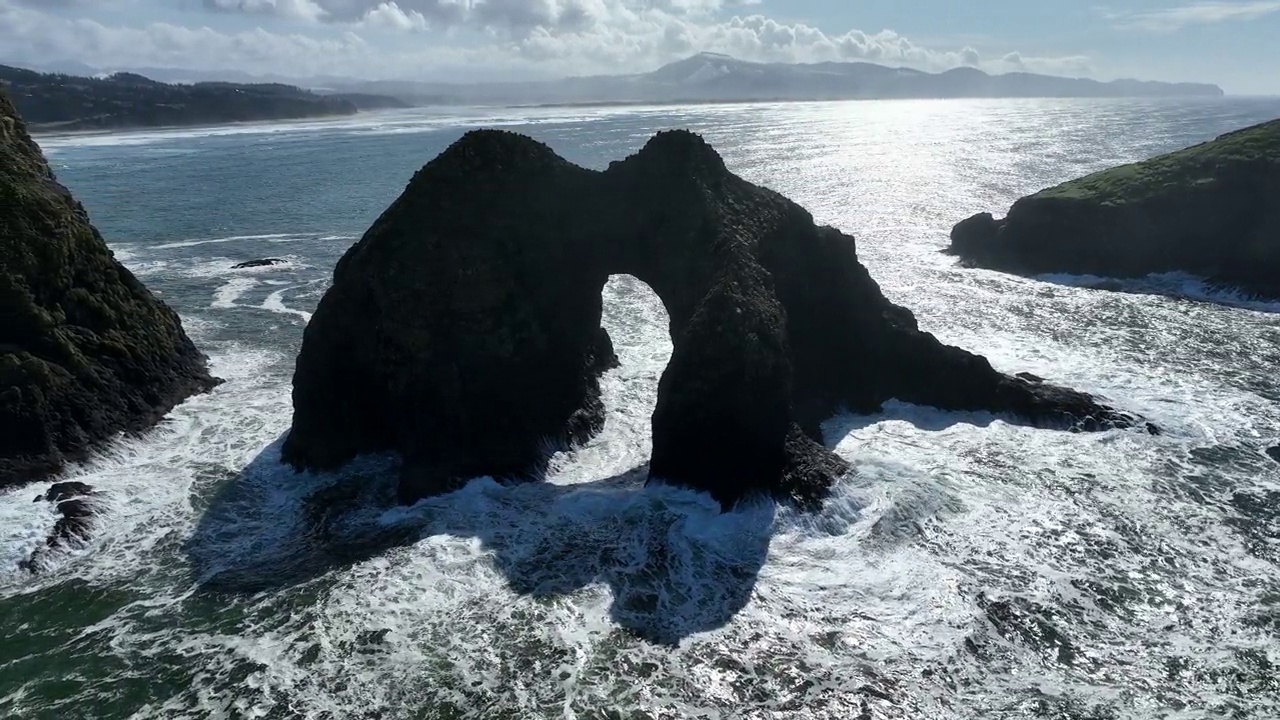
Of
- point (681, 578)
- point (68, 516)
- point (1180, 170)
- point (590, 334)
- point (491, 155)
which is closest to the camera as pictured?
point (681, 578)

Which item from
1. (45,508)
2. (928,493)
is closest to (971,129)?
(928,493)

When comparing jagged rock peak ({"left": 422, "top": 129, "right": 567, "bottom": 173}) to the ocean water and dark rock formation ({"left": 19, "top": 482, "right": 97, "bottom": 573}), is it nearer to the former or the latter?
the ocean water

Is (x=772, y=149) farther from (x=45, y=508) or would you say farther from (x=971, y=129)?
(x=45, y=508)

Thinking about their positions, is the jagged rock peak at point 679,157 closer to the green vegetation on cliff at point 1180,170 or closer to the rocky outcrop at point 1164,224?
A: the rocky outcrop at point 1164,224

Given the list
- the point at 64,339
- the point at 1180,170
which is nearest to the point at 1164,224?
the point at 1180,170

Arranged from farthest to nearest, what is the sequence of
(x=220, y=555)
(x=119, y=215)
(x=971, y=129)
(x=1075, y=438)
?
(x=971, y=129) → (x=119, y=215) → (x=1075, y=438) → (x=220, y=555)

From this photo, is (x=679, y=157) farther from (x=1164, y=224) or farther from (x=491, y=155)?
(x=1164, y=224)

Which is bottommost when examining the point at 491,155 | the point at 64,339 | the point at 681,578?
the point at 681,578
